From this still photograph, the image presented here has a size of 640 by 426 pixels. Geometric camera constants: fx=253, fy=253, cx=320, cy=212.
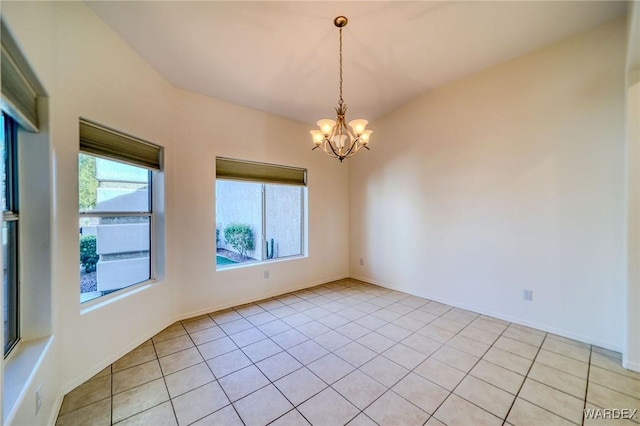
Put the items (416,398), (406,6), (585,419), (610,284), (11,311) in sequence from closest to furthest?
(11,311), (585,419), (416,398), (406,6), (610,284)

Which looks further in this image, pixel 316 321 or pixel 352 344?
pixel 316 321

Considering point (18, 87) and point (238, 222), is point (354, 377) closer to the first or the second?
point (238, 222)

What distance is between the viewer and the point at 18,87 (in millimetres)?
1480

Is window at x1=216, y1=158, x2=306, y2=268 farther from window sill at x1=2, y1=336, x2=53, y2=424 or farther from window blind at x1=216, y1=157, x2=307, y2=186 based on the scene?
window sill at x1=2, y1=336, x2=53, y2=424

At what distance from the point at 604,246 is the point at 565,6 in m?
2.33

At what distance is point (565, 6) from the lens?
2311 mm

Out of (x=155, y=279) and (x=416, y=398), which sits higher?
(x=155, y=279)

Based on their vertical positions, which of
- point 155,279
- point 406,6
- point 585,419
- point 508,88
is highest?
point 406,6

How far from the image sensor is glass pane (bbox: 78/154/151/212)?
2.27 metres

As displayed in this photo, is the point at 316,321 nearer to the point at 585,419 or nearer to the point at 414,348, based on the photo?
the point at 414,348

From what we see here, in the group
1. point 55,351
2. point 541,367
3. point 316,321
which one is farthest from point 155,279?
point 541,367

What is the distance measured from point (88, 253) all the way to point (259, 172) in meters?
2.29

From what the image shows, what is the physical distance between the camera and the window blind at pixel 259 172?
11.9ft

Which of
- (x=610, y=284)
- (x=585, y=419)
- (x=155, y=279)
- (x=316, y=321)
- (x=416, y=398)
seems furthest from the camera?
(x=316, y=321)
